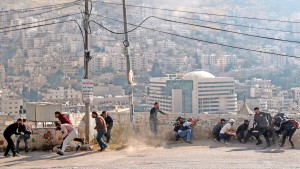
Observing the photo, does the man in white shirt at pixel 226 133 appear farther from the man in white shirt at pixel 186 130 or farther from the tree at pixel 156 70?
the tree at pixel 156 70

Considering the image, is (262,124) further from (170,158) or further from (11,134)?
(11,134)

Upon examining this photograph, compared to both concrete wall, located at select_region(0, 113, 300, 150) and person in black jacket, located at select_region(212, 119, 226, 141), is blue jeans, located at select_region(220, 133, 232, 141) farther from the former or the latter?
concrete wall, located at select_region(0, 113, 300, 150)

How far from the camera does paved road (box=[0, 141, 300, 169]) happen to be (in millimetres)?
11828

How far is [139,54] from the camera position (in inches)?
6772

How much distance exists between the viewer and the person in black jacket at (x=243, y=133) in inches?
598

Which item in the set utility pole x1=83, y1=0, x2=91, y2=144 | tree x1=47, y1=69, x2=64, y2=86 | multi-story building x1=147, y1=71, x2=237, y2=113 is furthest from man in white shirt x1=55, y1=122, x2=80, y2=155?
tree x1=47, y1=69, x2=64, y2=86

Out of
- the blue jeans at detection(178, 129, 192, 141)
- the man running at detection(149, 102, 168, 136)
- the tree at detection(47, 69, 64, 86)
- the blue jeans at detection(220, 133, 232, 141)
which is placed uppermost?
the tree at detection(47, 69, 64, 86)

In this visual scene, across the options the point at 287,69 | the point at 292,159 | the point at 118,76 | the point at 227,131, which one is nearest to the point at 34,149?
the point at 227,131

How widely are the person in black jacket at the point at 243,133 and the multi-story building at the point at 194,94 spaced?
91361mm

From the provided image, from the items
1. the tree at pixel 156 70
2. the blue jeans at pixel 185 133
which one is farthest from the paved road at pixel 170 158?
the tree at pixel 156 70

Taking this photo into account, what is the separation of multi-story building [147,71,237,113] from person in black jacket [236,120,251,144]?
9136cm

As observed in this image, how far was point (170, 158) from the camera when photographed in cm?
1266

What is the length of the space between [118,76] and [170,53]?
3950 centimetres

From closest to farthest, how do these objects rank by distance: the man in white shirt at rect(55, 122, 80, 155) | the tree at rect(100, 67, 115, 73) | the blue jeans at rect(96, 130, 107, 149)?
the man in white shirt at rect(55, 122, 80, 155) → the blue jeans at rect(96, 130, 107, 149) → the tree at rect(100, 67, 115, 73)
